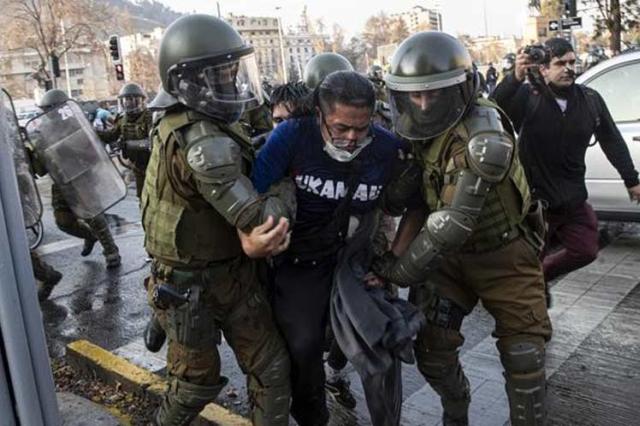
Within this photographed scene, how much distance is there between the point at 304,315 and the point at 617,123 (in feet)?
13.6

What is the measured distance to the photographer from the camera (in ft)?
12.4

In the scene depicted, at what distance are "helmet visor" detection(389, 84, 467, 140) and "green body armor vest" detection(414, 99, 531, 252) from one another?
0.04 m

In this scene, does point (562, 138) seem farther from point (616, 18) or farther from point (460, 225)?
point (616, 18)

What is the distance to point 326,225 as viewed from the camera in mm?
2596

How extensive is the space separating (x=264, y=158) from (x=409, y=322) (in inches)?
31.9

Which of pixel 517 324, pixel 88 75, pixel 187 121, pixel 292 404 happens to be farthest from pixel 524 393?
pixel 88 75

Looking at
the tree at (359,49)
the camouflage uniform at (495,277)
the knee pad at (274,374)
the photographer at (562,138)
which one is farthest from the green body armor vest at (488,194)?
the tree at (359,49)

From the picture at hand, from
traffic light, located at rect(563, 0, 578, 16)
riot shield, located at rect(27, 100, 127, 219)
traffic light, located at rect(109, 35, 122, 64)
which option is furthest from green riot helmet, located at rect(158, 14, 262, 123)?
traffic light, located at rect(109, 35, 122, 64)

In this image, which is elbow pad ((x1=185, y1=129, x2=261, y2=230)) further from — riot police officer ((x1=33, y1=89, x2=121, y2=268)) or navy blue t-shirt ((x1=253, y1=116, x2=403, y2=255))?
riot police officer ((x1=33, y1=89, x2=121, y2=268))

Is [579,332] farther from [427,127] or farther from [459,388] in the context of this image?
[427,127]

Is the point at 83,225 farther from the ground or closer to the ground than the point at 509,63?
closer to the ground

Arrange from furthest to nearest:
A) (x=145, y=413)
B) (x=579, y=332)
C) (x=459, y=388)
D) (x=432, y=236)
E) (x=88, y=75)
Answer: (x=88, y=75)
(x=579, y=332)
(x=145, y=413)
(x=459, y=388)
(x=432, y=236)

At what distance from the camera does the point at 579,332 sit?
3.98 meters

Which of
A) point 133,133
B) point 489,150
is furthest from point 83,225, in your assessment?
point 489,150
